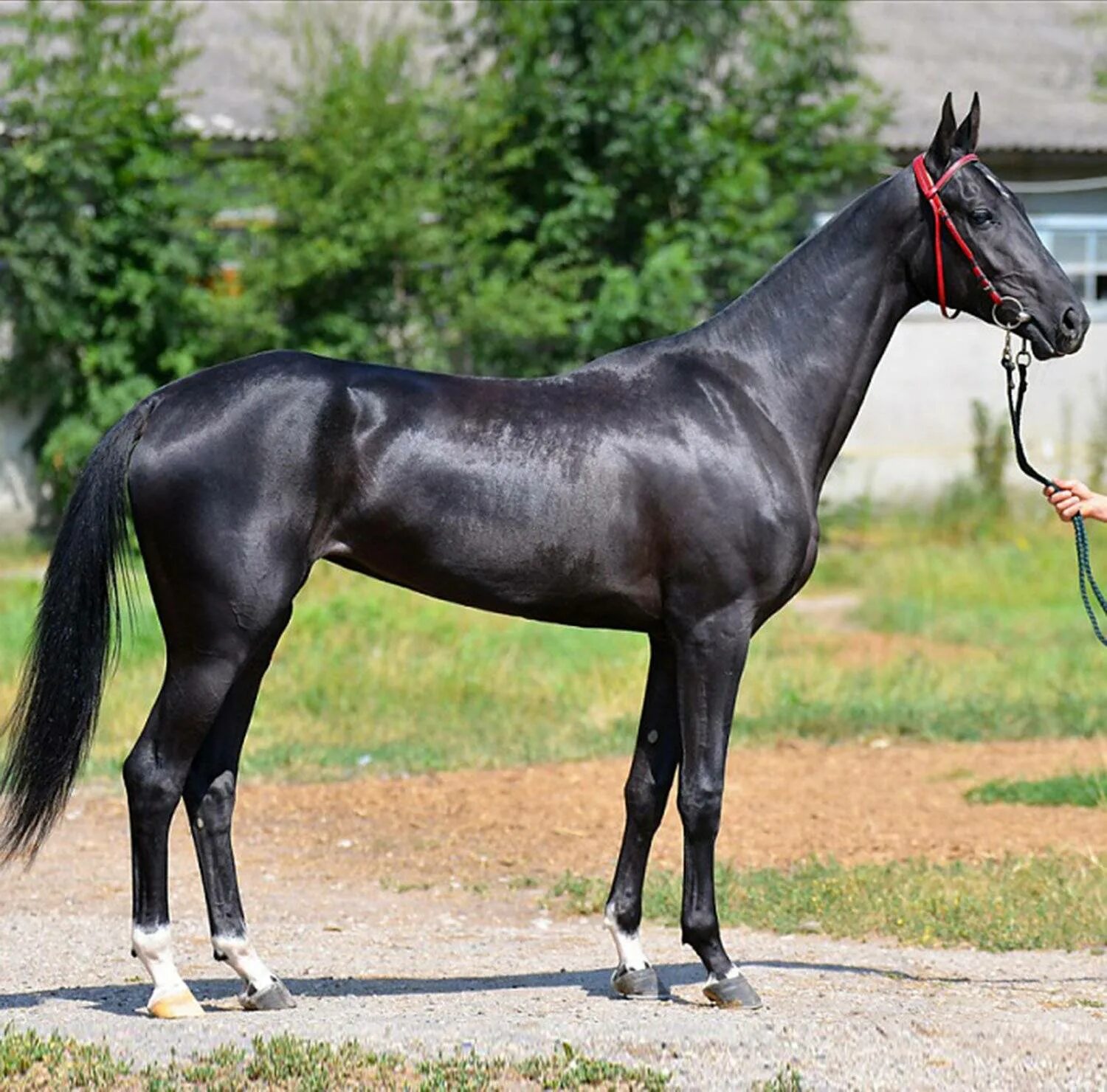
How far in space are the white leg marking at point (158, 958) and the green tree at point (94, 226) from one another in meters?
12.6

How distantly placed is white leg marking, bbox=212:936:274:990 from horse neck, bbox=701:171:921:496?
2.18 m

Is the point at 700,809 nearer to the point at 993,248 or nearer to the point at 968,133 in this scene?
the point at 993,248

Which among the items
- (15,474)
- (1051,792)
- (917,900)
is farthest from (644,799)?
(15,474)

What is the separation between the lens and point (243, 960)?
5.57 metres

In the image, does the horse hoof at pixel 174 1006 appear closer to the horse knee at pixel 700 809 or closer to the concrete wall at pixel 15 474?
the horse knee at pixel 700 809

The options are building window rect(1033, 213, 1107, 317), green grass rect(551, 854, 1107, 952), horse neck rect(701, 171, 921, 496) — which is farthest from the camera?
building window rect(1033, 213, 1107, 317)

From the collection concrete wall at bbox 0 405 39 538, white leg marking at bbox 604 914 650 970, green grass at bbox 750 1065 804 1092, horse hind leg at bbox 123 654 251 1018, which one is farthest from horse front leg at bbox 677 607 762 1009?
concrete wall at bbox 0 405 39 538

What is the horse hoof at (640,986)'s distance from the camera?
578 cm

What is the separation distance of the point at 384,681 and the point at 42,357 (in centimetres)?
805

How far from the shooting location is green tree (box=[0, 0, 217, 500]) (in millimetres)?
17641

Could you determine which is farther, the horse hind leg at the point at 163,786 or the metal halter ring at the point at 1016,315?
the metal halter ring at the point at 1016,315

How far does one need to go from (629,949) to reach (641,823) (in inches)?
15.2

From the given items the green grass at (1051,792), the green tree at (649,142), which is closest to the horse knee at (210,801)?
the green grass at (1051,792)

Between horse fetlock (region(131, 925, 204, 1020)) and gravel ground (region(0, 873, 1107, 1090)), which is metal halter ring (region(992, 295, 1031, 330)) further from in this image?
horse fetlock (region(131, 925, 204, 1020))
